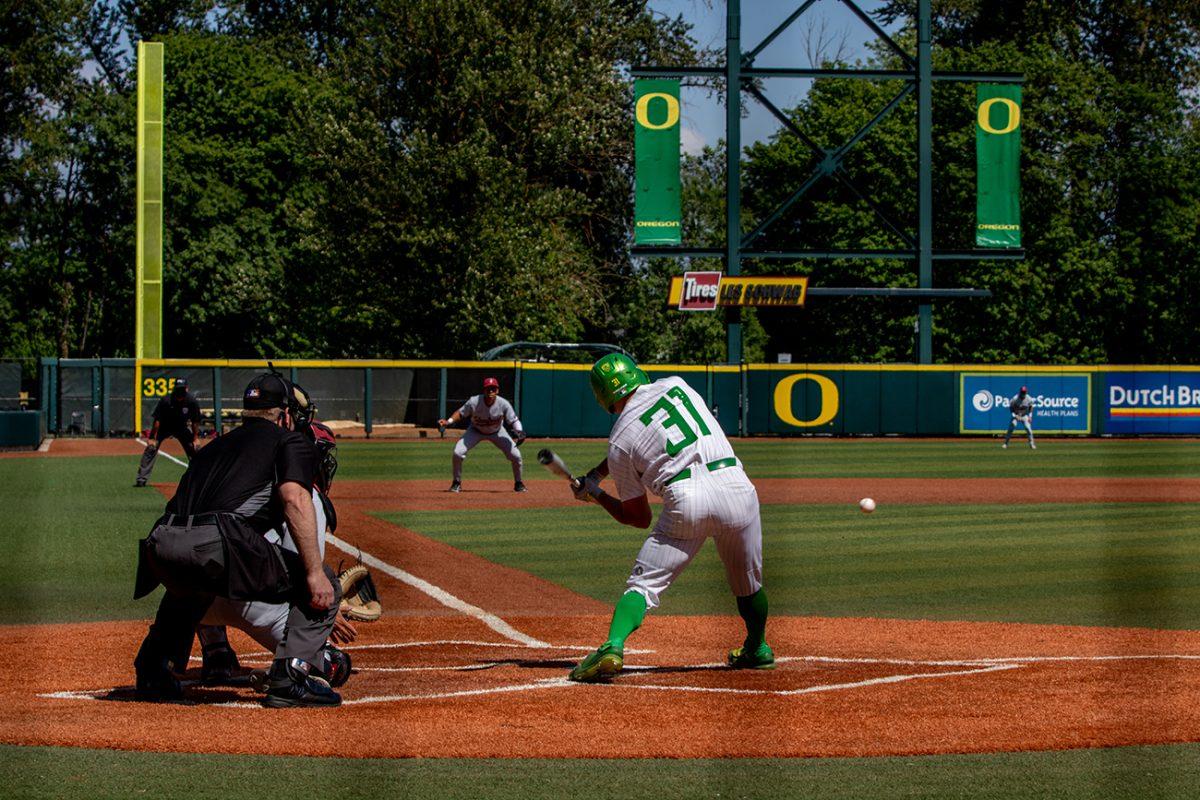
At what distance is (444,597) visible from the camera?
11547 millimetres

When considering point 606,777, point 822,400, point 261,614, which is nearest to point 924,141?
point 822,400

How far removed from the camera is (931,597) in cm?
1167

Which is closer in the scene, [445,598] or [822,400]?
[445,598]

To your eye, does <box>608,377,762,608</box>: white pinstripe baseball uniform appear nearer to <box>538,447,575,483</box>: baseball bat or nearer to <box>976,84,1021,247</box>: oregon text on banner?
<box>538,447,575,483</box>: baseball bat

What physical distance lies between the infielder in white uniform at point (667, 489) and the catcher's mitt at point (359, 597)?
1.30 metres

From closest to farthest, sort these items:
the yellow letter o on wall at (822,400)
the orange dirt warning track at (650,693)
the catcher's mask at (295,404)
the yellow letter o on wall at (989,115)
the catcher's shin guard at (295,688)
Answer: the orange dirt warning track at (650,693) → the catcher's shin guard at (295,688) → the catcher's mask at (295,404) → the yellow letter o on wall at (989,115) → the yellow letter o on wall at (822,400)

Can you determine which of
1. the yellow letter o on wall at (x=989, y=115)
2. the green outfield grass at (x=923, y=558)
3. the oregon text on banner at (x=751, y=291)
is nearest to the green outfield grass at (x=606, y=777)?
the green outfield grass at (x=923, y=558)

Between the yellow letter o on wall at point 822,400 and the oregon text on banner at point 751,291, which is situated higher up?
the oregon text on banner at point 751,291

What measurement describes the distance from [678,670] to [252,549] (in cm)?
263

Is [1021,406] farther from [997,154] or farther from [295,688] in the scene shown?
[295,688]

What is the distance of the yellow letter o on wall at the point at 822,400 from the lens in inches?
1663

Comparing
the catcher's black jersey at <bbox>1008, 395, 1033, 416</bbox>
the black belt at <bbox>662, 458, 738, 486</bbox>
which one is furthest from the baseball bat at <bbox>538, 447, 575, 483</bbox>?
the catcher's black jersey at <bbox>1008, 395, 1033, 416</bbox>

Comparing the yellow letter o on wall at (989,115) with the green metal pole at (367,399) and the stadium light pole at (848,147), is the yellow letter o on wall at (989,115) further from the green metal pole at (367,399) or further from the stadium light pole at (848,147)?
the green metal pole at (367,399)

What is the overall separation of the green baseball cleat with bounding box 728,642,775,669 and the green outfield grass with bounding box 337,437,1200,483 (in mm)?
18470
